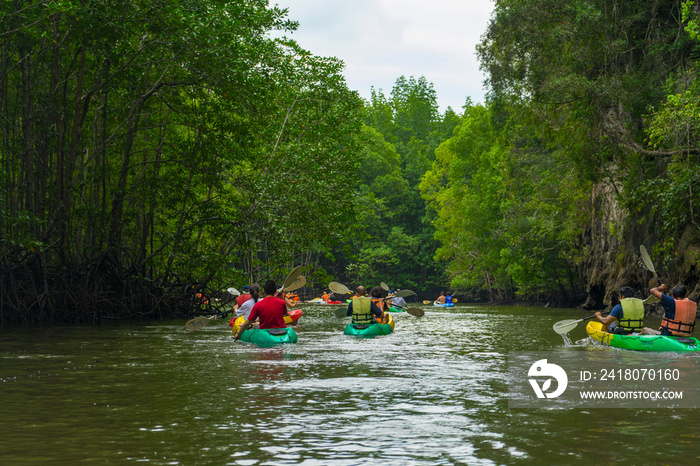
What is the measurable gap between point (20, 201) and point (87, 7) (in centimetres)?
706

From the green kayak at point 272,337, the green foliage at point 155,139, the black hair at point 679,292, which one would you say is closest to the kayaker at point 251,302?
the green kayak at point 272,337

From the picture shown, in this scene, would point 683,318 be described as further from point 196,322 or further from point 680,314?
point 196,322

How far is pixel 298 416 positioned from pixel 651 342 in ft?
27.4

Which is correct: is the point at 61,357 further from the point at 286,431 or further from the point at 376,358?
the point at 286,431

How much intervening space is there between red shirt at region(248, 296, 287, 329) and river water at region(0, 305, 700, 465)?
1064 mm

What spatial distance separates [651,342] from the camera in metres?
13.4

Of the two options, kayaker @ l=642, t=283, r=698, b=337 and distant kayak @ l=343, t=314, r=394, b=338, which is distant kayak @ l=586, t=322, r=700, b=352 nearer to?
kayaker @ l=642, t=283, r=698, b=337

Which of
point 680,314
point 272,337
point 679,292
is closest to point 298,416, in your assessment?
point 272,337

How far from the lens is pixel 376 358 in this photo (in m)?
13.1

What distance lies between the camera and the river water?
5824 mm

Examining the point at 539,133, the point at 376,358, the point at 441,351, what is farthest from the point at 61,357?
the point at 539,133

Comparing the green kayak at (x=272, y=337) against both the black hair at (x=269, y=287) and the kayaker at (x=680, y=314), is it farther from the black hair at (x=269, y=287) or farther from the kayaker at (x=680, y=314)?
the kayaker at (x=680, y=314)

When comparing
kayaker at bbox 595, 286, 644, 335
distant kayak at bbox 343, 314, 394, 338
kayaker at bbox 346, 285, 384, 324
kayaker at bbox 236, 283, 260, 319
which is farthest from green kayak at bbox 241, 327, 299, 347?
kayaker at bbox 595, 286, 644, 335

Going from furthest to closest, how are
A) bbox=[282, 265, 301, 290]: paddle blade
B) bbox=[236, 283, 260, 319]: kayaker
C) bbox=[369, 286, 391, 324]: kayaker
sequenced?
bbox=[369, 286, 391, 324]: kayaker, bbox=[282, 265, 301, 290]: paddle blade, bbox=[236, 283, 260, 319]: kayaker
